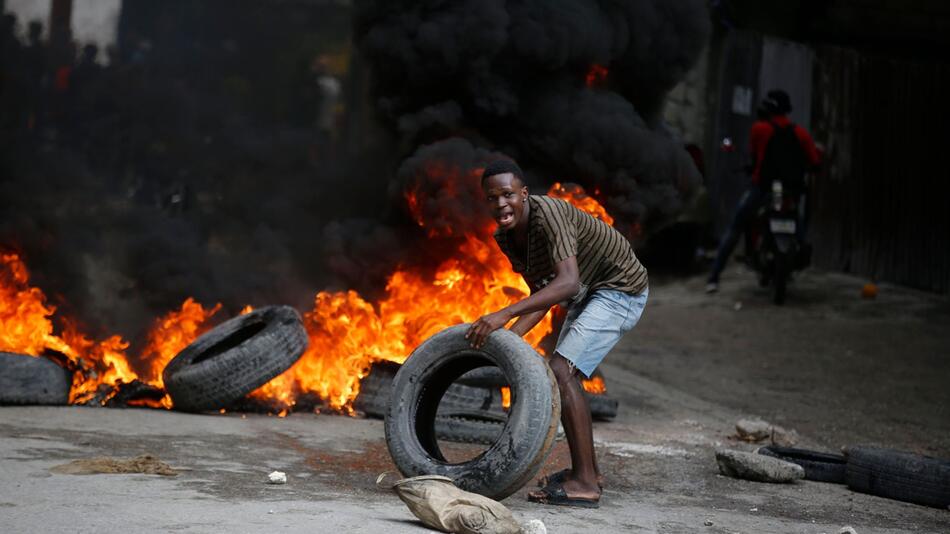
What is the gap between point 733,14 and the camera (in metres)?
18.3

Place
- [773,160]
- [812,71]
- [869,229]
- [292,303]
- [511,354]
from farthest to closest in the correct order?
[812,71], [869,229], [773,160], [292,303], [511,354]

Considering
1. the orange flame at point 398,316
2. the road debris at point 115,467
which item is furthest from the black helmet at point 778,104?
the road debris at point 115,467

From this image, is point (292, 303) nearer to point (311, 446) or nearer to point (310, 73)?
point (311, 446)

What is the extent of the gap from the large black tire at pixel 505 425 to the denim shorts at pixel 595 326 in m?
0.34

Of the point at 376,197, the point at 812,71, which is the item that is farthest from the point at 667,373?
the point at 812,71

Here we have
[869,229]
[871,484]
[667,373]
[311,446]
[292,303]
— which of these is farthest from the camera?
[869,229]

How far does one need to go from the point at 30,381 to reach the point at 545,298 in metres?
4.31

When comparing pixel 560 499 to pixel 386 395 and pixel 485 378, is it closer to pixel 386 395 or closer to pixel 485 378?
pixel 386 395

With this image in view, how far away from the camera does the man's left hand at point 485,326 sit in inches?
233

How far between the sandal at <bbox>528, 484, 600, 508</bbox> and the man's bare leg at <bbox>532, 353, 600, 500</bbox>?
0.02 m

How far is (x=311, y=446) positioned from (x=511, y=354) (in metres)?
2.02

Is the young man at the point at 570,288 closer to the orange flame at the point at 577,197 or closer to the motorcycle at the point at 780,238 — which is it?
the orange flame at the point at 577,197

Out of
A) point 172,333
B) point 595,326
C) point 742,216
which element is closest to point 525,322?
point 595,326

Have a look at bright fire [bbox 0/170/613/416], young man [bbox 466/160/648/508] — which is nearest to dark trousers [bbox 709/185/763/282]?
bright fire [bbox 0/170/613/416]
